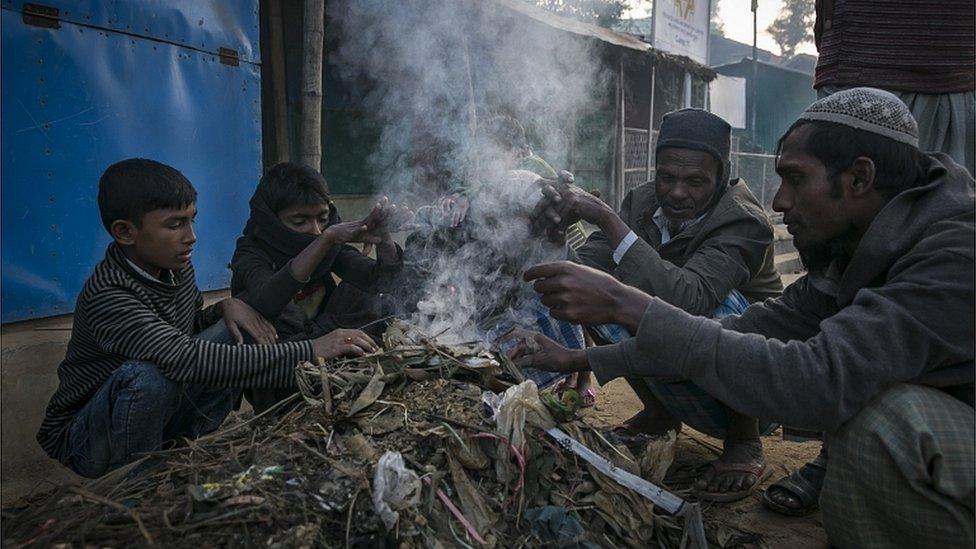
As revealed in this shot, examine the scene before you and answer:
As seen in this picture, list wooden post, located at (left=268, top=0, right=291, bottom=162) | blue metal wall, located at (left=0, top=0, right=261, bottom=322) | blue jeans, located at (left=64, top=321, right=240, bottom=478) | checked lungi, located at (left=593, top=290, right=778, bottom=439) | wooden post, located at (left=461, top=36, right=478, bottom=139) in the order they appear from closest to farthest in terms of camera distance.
Answer: blue jeans, located at (left=64, top=321, right=240, bottom=478), checked lungi, located at (left=593, top=290, right=778, bottom=439), blue metal wall, located at (left=0, top=0, right=261, bottom=322), wooden post, located at (left=461, top=36, right=478, bottom=139), wooden post, located at (left=268, top=0, right=291, bottom=162)

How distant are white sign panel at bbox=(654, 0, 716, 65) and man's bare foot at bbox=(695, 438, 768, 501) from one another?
34.5 feet

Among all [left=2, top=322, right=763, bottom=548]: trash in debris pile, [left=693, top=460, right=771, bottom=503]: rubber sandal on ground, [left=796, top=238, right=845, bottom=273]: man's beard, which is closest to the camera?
[left=2, top=322, right=763, bottom=548]: trash in debris pile

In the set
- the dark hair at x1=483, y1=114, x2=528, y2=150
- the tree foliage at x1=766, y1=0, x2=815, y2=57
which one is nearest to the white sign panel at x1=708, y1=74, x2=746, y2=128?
the dark hair at x1=483, y1=114, x2=528, y2=150

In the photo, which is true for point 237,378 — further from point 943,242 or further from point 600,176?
point 600,176

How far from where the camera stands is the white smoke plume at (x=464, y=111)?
3977 millimetres

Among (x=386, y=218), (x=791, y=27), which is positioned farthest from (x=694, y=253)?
(x=791, y=27)

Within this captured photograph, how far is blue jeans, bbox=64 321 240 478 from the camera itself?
8.62ft

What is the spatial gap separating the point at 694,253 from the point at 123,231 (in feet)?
8.80

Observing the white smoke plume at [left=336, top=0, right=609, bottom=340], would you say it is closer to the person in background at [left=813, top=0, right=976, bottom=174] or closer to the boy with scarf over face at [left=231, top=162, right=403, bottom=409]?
the boy with scarf over face at [left=231, top=162, right=403, bottom=409]

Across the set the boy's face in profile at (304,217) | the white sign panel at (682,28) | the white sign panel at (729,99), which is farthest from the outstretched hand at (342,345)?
the white sign panel at (729,99)

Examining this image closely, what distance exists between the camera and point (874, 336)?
1.96 meters

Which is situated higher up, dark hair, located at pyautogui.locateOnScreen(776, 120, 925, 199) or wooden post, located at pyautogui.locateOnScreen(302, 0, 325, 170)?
wooden post, located at pyautogui.locateOnScreen(302, 0, 325, 170)

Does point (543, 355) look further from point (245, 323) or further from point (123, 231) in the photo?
point (123, 231)

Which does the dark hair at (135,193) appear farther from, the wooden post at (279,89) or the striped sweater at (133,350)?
the wooden post at (279,89)
